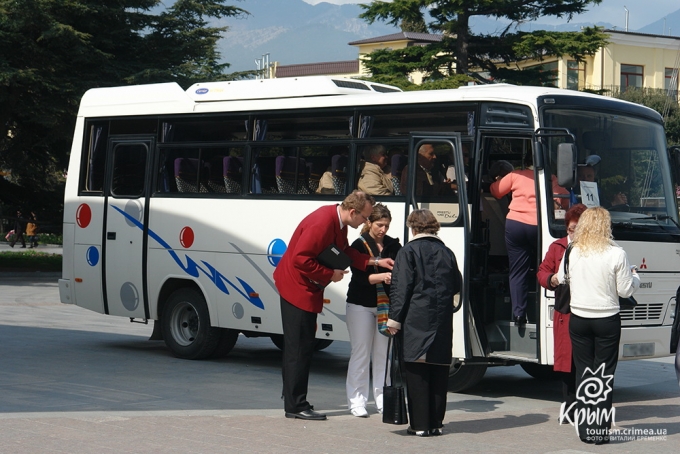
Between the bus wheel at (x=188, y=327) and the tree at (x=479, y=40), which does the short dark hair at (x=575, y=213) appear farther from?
the tree at (x=479, y=40)

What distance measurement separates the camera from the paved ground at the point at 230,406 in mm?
7949

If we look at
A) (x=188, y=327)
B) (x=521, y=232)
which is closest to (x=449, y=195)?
(x=521, y=232)

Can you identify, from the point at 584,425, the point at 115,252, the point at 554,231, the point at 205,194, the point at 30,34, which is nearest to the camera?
the point at 584,425

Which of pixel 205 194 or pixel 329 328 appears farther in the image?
pixel 205 194

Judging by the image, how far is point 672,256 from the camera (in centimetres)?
1074

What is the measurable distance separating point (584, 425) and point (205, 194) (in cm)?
648

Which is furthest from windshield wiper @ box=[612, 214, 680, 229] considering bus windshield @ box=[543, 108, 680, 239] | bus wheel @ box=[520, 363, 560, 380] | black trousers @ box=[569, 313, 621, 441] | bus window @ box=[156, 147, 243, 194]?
bus window @ box=[156, 147, 243, 194]

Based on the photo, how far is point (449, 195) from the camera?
10586mm

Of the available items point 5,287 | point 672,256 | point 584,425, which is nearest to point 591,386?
point 584,425

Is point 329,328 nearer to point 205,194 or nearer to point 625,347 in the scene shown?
point 205,194

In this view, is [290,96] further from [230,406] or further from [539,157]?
[230,406]

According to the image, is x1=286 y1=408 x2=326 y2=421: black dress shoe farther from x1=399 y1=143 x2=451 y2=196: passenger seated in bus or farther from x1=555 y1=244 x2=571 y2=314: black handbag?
x1=399 y1=143 x2=451 y2=196: passenger seated in bus

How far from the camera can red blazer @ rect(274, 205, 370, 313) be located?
29.8ft

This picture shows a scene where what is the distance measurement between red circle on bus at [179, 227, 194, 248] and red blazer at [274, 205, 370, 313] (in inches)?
163
